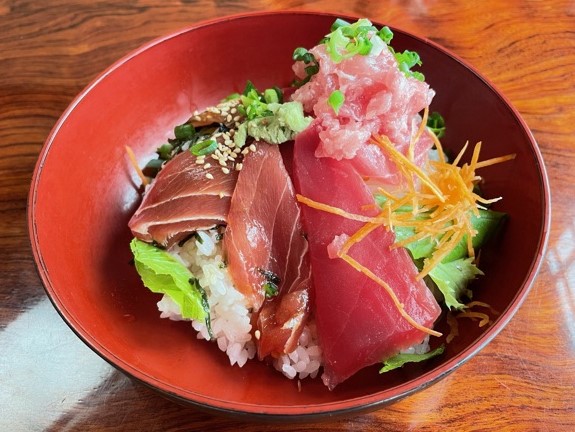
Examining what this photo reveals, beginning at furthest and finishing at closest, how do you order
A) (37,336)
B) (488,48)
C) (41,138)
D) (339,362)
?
1. (488,48)
2. (41,138)
3. (37,336)
4. (339,362)

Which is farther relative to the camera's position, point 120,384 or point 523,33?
point 523,33

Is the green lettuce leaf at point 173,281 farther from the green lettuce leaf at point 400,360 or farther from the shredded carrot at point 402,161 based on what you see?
the shredded carrot at point 402,161

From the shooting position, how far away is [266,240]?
5.67 ft

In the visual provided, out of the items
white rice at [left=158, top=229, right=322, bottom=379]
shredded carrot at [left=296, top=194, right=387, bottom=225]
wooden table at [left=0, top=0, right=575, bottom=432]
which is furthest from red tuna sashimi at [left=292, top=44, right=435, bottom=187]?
wooden table at [left=0, top=0, right=575, bottom=432]

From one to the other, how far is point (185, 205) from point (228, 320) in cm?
38

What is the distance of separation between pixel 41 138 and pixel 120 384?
3.89 ft

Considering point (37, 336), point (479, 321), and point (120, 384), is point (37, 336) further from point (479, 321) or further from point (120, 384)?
point (479, 321)

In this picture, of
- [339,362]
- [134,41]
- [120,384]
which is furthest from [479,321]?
[134,41]

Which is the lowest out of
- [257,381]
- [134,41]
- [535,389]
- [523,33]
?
Result: [535,389]


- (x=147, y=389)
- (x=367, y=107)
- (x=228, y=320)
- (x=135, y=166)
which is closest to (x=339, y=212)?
(x=367, y=107)

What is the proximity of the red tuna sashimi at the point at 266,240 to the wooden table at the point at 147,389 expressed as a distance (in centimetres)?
37

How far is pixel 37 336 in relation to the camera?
1.82 meters

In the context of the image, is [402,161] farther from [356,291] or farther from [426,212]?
[356,291]

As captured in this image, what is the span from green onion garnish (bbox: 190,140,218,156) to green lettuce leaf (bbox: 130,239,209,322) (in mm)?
347
